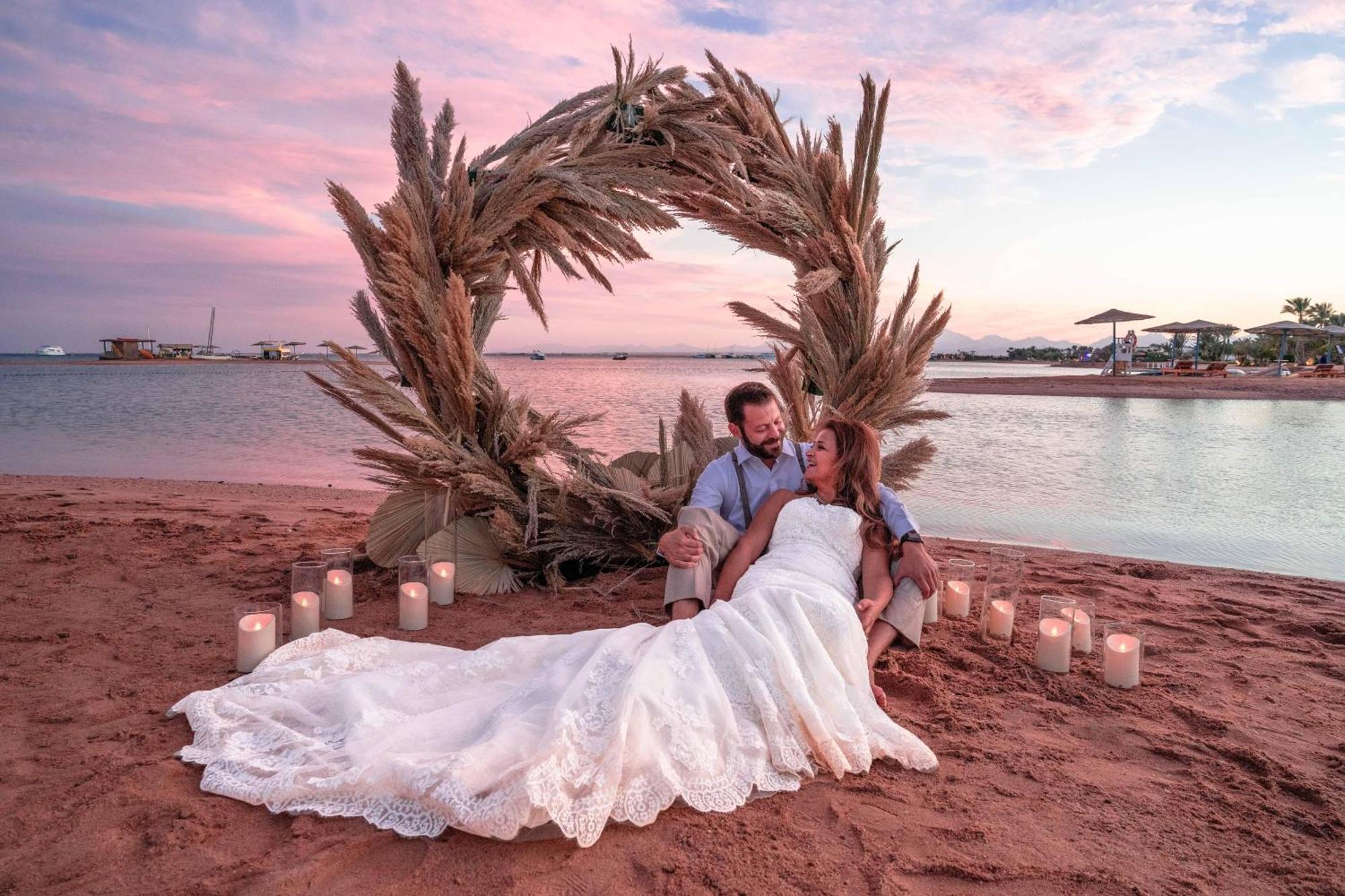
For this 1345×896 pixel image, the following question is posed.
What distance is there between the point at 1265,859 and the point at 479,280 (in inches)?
A: 163

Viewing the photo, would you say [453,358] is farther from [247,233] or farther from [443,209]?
[247,233]

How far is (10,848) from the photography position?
5.44ft

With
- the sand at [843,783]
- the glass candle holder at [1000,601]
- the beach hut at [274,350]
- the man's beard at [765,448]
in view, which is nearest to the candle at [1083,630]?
the sand at [843,783]

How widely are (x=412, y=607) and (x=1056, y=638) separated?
2943mm

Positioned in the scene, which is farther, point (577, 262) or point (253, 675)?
point (577, 262)

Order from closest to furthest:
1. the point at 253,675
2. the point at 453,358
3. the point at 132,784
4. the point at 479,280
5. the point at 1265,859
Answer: the point at 1265,859 < the point at 132,784 < the point at 253,675 < the point at 453,358 < the point at 479,280

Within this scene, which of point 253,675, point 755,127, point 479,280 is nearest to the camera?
point 253,675

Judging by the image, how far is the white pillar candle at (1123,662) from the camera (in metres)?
2.89

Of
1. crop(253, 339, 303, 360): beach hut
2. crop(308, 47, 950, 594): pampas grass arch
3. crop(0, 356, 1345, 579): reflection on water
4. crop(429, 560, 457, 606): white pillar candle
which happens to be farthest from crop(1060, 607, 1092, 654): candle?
crop(253, 339, 303, 360): beach hut

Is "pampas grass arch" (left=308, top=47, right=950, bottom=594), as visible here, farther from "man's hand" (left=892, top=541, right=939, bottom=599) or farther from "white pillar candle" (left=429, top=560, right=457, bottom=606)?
"man's hand" (left=892, top=541, right=939, bottom=599)

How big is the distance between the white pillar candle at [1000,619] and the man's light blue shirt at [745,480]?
109cm

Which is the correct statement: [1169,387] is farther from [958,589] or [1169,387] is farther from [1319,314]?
[1319,314]

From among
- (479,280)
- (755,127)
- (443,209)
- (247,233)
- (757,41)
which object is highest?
(757,41)

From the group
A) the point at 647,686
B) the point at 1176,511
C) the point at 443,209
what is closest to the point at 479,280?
the point at 443,209
